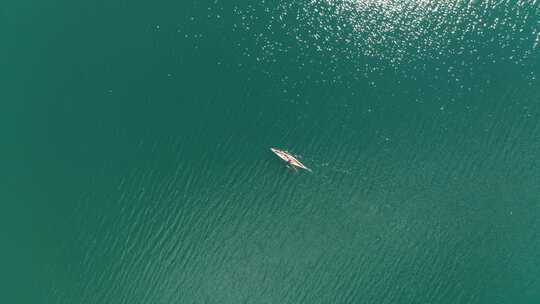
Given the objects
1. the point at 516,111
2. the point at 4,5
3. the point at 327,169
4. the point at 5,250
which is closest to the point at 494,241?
the point at 516,111

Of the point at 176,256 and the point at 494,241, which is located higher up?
the point at 494,241

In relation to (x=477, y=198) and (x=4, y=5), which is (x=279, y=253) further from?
(x=4, y=5)

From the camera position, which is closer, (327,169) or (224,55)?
(327,169)

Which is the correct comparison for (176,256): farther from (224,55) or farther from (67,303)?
(224,55)

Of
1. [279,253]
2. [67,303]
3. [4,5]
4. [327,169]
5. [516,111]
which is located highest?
[516,111]

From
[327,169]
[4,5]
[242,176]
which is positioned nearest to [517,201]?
[327,169]

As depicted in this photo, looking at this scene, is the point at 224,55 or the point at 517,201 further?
the point at 224,55
